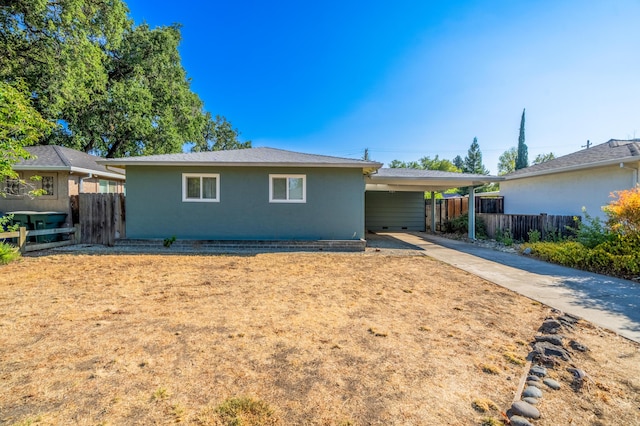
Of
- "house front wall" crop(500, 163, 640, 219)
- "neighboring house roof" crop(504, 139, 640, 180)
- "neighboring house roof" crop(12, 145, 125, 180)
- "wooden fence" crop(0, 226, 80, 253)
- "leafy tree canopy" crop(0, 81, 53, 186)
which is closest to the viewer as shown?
"leafy tree canopy" crop(0, 81, 53, 186)

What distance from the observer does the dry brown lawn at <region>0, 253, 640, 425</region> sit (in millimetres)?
2039

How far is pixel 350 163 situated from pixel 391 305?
5.58 meters

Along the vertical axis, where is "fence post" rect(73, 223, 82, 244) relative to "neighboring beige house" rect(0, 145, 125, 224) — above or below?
below

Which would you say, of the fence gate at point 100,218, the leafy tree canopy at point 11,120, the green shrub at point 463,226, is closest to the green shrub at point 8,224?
the leafy tree canopy at point 11,120

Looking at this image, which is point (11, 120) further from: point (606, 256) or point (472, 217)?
point (472, 217)

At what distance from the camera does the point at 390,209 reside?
1606 centimetres

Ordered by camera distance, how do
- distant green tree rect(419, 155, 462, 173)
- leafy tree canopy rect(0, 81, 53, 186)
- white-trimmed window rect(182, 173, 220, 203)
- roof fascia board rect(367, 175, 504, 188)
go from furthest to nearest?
distant green tree rect(419, 155, 462, 173) → roof fascia board rect(367, 175, 504, 188) → white-trimmed window rect(182, 173, 220, 203) → leafy tree canopy rect(0, 81, 53, 186)

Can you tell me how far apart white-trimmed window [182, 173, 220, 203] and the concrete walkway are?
686 centimetres

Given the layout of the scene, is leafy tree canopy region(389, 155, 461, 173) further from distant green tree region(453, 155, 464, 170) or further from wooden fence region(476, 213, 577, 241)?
wooden fence region(476, 213, 577, 241)

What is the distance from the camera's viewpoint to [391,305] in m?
4.27

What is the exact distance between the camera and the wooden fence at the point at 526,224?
9.74 meters

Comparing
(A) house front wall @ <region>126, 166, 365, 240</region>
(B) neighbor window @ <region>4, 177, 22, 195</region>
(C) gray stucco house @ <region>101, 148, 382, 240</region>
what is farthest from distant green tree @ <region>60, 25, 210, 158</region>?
(A) house front wall @ <region>126, 166, 365, 240</region>

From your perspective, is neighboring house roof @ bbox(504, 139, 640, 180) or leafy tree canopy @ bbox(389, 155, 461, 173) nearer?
neighboring house roof @ bbox(504, 139, 640, 180)

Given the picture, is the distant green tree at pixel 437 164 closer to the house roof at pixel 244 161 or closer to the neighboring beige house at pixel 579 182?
the neighboring beige house at pixel 579 182
